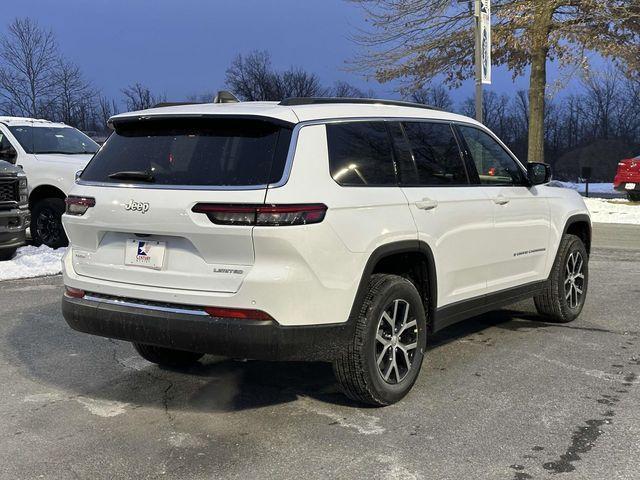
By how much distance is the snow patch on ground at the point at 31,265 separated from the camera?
8672 millimetres

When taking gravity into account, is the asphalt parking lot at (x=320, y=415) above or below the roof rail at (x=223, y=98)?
below

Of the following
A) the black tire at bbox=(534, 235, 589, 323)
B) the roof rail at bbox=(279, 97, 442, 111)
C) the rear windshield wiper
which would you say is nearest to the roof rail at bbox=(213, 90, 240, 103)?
the roof rail at bbox=(279, 97, 442, 111)

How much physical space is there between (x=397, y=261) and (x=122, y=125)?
195cm

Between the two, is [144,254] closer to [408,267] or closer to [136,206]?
[136,206]

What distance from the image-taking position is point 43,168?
10.8 m

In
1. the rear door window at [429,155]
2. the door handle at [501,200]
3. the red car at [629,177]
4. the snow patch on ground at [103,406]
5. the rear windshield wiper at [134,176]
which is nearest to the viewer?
the rear windshield wiper at [134,176]

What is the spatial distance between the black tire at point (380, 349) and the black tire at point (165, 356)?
60.7 inches

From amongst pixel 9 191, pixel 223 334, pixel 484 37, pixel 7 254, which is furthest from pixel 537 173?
pixel 484 37

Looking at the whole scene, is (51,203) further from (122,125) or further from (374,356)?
(374,356)

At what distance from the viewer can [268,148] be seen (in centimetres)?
361

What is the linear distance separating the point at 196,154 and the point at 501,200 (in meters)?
2.50

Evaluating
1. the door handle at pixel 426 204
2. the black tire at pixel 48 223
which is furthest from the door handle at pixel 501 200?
the black tire at pixel 48 223

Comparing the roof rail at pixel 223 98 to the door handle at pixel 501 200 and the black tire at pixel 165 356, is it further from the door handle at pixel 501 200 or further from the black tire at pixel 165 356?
the door handle at pixel 501 200

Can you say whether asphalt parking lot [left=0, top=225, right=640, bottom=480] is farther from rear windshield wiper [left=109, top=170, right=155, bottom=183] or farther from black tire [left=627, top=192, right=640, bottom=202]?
black tire [left=627, top=192, right=640, bottom=202]
